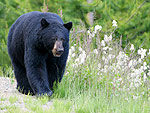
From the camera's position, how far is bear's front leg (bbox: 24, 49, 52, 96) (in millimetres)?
5633

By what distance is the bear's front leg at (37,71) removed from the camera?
5633 millimetres

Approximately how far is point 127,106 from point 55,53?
4.69 feet

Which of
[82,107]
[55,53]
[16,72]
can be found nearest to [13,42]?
[16,72]

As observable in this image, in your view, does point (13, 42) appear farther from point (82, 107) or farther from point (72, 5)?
point (72, 5)

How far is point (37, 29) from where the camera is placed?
223 inches

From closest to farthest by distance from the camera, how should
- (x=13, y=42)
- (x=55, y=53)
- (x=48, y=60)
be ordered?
(x=55, y=53) → (x=48, y=60) → (x=13, y=42)

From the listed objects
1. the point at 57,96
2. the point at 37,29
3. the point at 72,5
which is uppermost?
the point at 72,5

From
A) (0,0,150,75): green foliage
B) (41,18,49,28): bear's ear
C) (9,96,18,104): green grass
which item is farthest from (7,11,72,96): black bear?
(0,0,150,75): green foliage

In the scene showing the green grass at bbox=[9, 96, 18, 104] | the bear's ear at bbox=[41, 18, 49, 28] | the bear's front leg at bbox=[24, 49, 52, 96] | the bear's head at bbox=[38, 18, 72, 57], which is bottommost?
the green grass at bbox=[9, 96, 18, 104]

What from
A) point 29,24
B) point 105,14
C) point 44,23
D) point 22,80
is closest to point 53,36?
point 44,23

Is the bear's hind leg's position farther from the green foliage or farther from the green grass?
the green foliage

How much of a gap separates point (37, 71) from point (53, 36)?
2.21 feet

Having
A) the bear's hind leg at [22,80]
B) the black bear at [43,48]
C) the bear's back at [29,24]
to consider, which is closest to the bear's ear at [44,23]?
the black bear at [43,48]

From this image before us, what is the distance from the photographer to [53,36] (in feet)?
18.0
